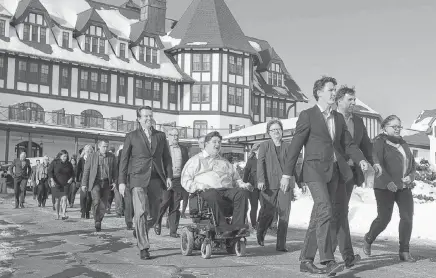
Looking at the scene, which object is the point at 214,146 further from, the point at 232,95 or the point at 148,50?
the point at 148,50

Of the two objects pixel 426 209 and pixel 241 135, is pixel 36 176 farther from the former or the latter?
pixel 241 135

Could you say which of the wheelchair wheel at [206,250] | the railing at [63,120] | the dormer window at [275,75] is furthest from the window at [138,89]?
the wheelchair wheel at [206,250]

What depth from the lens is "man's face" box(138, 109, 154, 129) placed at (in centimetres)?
843

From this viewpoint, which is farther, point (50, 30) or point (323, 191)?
point (50, 30)

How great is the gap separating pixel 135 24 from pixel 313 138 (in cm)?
4528

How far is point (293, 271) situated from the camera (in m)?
6.79

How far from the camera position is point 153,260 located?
778 centimetres

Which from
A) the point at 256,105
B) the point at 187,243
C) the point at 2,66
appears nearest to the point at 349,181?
the point at 187,243

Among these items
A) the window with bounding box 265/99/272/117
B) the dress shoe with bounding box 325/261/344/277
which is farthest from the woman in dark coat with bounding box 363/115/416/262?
the window with bounding box 265/99/272/117

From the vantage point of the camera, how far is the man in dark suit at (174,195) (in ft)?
36.8

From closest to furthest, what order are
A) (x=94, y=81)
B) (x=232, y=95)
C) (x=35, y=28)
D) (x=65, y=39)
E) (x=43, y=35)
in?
(x=35, y=28) < (x=43, y=35) < (x=65, y=39) < (x=94, y=81) < (x=232, y=95)

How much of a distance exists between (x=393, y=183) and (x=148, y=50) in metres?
43.0

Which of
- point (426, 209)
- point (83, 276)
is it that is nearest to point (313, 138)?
point (83, 276)

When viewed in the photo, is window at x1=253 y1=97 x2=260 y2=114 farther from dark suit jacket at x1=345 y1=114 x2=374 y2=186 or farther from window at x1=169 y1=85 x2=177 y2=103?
dark suit jacket at x1=345 y1=114 x2=374 y2=186
